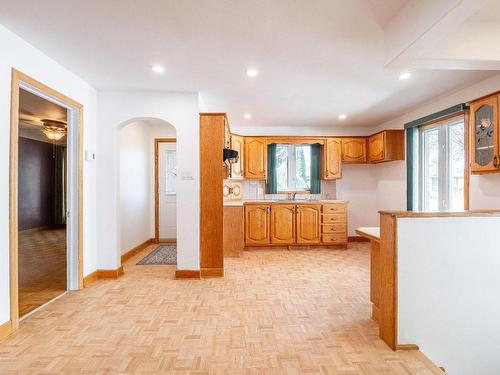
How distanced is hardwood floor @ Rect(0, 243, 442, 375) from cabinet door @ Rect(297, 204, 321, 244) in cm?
165

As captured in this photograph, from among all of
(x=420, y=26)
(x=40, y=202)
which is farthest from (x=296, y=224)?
(x=40, y=202)

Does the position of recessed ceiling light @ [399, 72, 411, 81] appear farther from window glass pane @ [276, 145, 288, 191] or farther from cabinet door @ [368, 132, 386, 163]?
window glass pane @ [276, 145, 288, 191]

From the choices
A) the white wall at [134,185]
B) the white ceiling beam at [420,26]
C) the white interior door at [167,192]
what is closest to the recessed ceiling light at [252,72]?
the white ceiling beam at [420,26]

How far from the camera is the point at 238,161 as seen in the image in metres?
5.54

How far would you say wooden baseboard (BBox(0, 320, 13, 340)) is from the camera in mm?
2232

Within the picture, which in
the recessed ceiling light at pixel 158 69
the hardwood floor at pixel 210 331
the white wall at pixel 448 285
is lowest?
the hardwood floor at pixel 210 331

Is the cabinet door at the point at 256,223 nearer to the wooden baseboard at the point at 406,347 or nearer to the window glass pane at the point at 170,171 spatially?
the window glass pane at the point at 170,171

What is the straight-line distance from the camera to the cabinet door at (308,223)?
540 centimetres

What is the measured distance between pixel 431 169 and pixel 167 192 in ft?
15.8

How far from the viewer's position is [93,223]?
12.1ft

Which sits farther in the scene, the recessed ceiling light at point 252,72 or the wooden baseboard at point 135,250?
the wooden baseboard at point 135,250

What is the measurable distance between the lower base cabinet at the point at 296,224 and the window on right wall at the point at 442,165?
4.52 feet

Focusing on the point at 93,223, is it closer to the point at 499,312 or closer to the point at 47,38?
the point at 47,38

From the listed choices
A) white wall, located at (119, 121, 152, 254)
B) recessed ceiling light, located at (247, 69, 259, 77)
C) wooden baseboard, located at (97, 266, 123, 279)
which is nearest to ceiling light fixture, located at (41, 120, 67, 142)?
white wall, located at (119, 121, 152, 254)
